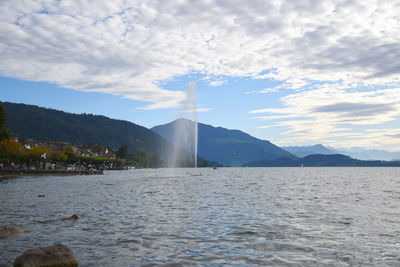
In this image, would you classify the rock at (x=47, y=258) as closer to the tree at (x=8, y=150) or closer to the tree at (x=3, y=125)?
the tree at (x=8, y=150)

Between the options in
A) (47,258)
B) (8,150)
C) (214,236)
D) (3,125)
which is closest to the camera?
(47,258)

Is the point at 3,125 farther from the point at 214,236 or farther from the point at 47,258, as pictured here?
the point at 47,258

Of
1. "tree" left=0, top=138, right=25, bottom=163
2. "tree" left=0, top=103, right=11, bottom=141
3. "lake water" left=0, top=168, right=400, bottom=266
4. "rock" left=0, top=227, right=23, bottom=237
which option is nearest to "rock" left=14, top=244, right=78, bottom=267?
"lake water" left=0, top=168, right=400, bottom=266

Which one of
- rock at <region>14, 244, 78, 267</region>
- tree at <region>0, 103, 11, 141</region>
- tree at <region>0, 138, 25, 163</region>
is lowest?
rock at <region>14, 244, 78, 267</region>

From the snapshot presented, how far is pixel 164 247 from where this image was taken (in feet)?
59.6

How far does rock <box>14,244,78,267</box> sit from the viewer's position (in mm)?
13407

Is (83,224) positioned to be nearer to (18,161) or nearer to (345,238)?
(345,238)

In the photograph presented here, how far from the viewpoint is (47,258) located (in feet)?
45.0

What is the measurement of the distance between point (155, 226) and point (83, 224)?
531cm

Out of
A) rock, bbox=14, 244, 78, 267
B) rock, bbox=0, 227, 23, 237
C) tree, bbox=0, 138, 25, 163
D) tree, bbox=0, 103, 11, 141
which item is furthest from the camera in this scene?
tree, bbox=0, 103, 11, 141

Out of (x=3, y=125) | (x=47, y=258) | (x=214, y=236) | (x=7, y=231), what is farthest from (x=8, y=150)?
(x=47, y=258)

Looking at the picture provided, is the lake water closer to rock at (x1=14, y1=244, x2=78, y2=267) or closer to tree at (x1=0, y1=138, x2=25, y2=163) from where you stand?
rock at (x1=14, y1=244, x2=78, y2=267)

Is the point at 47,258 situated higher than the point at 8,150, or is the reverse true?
the point at 8,150

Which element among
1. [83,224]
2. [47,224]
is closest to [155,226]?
[83,224]
